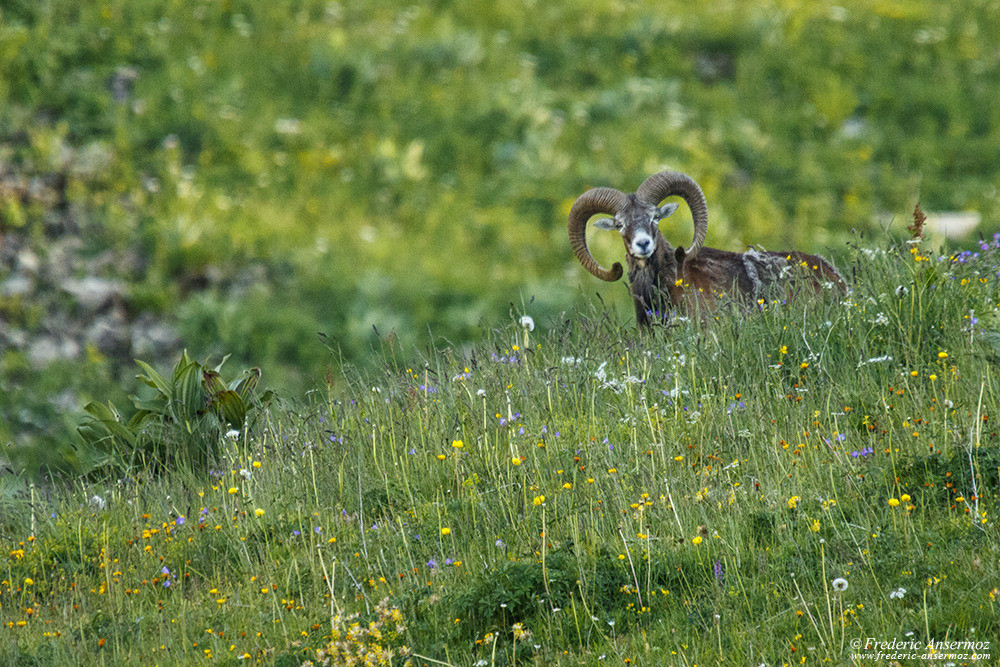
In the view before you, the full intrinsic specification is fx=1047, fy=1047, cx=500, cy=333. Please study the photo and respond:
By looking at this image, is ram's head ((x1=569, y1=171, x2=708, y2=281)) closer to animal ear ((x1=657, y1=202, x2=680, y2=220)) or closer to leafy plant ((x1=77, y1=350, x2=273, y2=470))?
animal ear ((x1=657, y1=202, x2=680, y2=220))

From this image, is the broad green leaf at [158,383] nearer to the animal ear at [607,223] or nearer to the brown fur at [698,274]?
the brown fur at [698,274]

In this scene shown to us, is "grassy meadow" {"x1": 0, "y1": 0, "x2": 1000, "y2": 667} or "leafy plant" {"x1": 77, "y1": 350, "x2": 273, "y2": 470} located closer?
"grassy meadow" {"x1": 0, "y1": 0, "x2": 1000, "y2": 667}

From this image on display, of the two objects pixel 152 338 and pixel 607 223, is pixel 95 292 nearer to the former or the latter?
pixel 152 338

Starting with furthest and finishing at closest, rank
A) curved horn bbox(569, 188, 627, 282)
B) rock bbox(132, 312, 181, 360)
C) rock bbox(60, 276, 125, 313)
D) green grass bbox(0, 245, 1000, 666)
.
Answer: rock bbox(60, 276, 125, 313), rock bbox(132, 312, 181, 360), curved horn bbox(569, 188, 627, 282), green grass bbox(0, 245, 1000, 666)

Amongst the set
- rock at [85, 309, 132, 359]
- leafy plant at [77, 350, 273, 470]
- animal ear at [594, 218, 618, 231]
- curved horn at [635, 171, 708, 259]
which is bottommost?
rock at [85, 309, 132, 359]

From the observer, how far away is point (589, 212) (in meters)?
9.95

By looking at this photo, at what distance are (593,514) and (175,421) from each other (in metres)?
3.71

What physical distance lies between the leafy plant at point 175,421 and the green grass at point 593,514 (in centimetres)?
40

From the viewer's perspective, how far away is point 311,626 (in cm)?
496

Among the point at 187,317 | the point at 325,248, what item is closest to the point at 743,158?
the point at 325,248

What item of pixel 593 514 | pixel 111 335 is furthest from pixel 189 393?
pixel 111 335

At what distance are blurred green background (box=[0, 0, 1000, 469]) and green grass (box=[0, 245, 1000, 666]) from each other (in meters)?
5.78

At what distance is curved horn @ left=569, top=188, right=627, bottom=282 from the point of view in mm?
9695

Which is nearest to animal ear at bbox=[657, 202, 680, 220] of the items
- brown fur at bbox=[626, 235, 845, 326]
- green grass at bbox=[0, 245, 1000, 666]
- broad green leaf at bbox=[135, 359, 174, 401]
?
brown fur at bbox=[626, 235, 845, 326]
